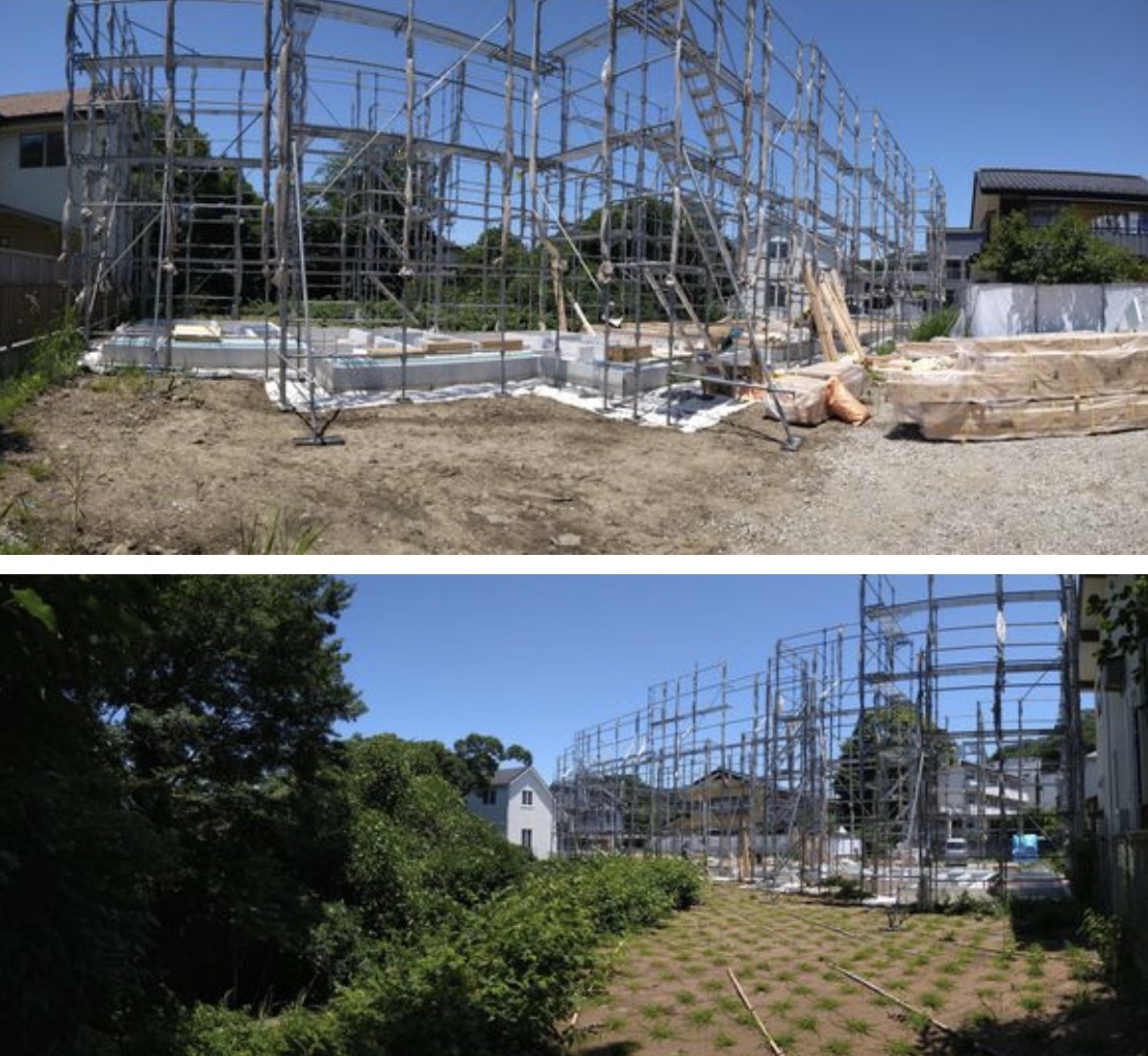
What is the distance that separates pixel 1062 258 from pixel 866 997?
20841 mm

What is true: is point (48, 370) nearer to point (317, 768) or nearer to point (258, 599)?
point (258, 599)

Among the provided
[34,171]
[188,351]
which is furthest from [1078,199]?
[188,351]

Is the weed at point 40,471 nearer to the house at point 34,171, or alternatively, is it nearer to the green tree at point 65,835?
the green tree at point 65,835

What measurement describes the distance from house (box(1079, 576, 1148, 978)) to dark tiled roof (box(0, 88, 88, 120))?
72.5ft

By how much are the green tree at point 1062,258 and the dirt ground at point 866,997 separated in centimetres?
1741

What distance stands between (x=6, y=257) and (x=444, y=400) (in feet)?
16.9

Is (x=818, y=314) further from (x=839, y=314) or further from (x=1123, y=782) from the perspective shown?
(x=1123, y=782)

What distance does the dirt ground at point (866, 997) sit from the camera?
7.36 m

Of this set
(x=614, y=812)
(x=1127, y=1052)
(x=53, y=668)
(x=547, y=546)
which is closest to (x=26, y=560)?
(x=53, y=668)

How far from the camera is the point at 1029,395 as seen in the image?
11219mm

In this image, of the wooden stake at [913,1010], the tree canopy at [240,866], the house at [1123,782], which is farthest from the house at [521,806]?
the wooden stake at [913,1010]

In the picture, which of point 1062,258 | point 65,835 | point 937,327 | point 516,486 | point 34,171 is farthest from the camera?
point 937,327

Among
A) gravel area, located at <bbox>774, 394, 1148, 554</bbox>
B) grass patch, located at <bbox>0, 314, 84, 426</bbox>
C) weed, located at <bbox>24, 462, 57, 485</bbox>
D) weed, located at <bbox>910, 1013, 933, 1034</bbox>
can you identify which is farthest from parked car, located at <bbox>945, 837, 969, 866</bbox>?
grass patch, located at <bbox>0, 314, 84, 426</bbox>

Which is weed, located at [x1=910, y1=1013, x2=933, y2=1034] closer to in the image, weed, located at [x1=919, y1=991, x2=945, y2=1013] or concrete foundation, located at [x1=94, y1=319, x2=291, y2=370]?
weed, located at [x1=919, y1=991, x2=945, y2=1013]
